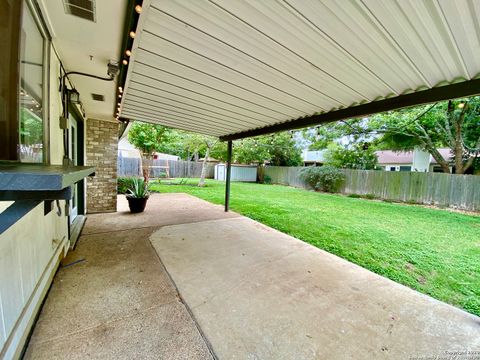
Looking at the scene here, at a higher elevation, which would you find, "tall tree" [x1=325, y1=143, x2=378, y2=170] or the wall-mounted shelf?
"tall tree" [x1=325, y1=143, x2=378, y2=170]

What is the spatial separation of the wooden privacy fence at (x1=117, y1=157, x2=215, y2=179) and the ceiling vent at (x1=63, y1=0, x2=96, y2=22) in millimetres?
12595

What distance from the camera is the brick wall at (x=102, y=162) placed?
203 inches

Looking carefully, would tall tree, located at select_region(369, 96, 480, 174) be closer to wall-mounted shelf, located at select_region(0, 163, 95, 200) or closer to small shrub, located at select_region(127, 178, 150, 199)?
small shrub, located at select_region(127, 178, 150, 199)

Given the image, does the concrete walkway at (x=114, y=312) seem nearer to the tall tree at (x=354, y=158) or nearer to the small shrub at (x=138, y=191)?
the small shrub at (x=138, y=191)

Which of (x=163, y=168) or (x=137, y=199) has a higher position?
(x=163, y=168)

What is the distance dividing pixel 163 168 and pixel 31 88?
14733 millimetres

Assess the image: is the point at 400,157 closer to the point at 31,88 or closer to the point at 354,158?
the point at 354,158

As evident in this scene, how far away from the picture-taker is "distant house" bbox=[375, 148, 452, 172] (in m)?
14.8

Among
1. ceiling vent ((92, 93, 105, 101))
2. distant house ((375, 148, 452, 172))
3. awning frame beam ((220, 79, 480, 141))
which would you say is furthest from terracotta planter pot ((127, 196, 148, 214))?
distant house ((375, 148, 452, 172))

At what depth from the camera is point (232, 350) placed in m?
1.59


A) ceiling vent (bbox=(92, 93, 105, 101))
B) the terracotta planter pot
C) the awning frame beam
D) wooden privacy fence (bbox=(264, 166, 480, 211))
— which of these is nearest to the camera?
the awning frame beam

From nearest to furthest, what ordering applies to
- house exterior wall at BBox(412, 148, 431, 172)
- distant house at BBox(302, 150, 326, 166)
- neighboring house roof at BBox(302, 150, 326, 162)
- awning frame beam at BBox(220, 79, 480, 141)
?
1. awning frame beam at BBox(220, 79, 480, 141)
2. house exterior wall at BBox(412, 148, 431, 172)
3. distant house at BBox(302, 150, 326, 166)
4. neighboring house roof at BBox(302, 150, 326, 162)

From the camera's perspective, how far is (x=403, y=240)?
4.42 meters

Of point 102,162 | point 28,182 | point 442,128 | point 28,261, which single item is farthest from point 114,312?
point 442,128
